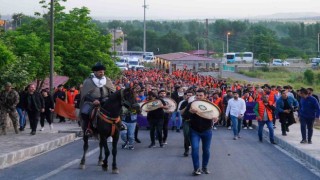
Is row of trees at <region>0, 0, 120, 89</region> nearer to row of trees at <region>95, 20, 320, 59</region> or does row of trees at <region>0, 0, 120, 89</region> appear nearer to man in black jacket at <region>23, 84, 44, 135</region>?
man in black jacket at <region>23, 84, 44, 135</region>

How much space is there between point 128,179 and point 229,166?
10.9ft

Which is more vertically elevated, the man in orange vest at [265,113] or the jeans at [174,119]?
the man in orange vest at [265,113]

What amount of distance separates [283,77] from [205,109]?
7287cm

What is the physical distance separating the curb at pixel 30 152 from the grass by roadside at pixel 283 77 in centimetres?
4320

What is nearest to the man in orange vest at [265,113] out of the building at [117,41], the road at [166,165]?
the road at [166,165]

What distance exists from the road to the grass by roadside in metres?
44.2

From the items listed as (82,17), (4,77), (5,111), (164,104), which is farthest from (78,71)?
(164,104)

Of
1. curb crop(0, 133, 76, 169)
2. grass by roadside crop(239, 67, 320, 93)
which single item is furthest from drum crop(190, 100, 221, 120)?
grass by roadside crop(239, 67, 320, 93)

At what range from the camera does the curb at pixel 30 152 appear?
16.0 m

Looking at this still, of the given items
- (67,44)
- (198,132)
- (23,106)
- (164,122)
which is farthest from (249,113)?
(198,132)

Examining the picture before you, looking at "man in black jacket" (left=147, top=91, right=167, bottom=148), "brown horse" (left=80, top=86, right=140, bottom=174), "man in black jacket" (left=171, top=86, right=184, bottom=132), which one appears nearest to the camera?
"brown horse" (left=80, top=86, right=140, bottom=174)

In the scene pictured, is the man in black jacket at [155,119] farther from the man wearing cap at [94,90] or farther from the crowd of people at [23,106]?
the man wearing cap at [94,90]

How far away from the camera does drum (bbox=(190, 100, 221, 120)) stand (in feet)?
46.6

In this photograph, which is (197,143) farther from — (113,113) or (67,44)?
(67,44)
